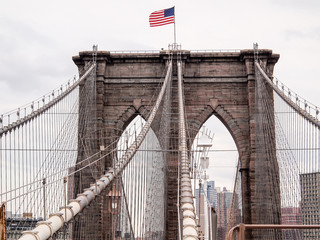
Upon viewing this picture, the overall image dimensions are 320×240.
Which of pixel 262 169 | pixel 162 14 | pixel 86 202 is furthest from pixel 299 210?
pixel 162 14

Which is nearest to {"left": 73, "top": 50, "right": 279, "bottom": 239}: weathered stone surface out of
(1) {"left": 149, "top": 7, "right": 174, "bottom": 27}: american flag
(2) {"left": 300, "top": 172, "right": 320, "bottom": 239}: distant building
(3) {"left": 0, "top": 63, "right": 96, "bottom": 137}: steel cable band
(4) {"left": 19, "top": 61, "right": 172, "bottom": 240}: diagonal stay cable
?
(1) {"left": 149, "top": 7, "right": 174, "bottom": 27}: american flag

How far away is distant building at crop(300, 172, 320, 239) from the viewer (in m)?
12.4

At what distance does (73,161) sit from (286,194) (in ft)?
23.1

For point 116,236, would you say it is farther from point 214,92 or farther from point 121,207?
point 214,92

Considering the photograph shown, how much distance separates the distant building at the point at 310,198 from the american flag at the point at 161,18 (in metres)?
12.3

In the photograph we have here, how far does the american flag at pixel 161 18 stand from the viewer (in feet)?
76.8

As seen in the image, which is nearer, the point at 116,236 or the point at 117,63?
the point at 116,236

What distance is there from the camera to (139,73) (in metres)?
21.9

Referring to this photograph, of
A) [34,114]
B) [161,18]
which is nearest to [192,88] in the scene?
[161,18]

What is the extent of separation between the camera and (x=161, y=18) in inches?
925

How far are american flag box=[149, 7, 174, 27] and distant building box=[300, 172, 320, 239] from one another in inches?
485

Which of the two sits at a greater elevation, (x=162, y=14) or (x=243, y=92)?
(x=162, y=14)

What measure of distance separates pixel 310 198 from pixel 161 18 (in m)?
12.9

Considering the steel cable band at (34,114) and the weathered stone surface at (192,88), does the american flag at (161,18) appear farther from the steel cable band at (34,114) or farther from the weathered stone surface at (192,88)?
the steel cable band at (34,114)
